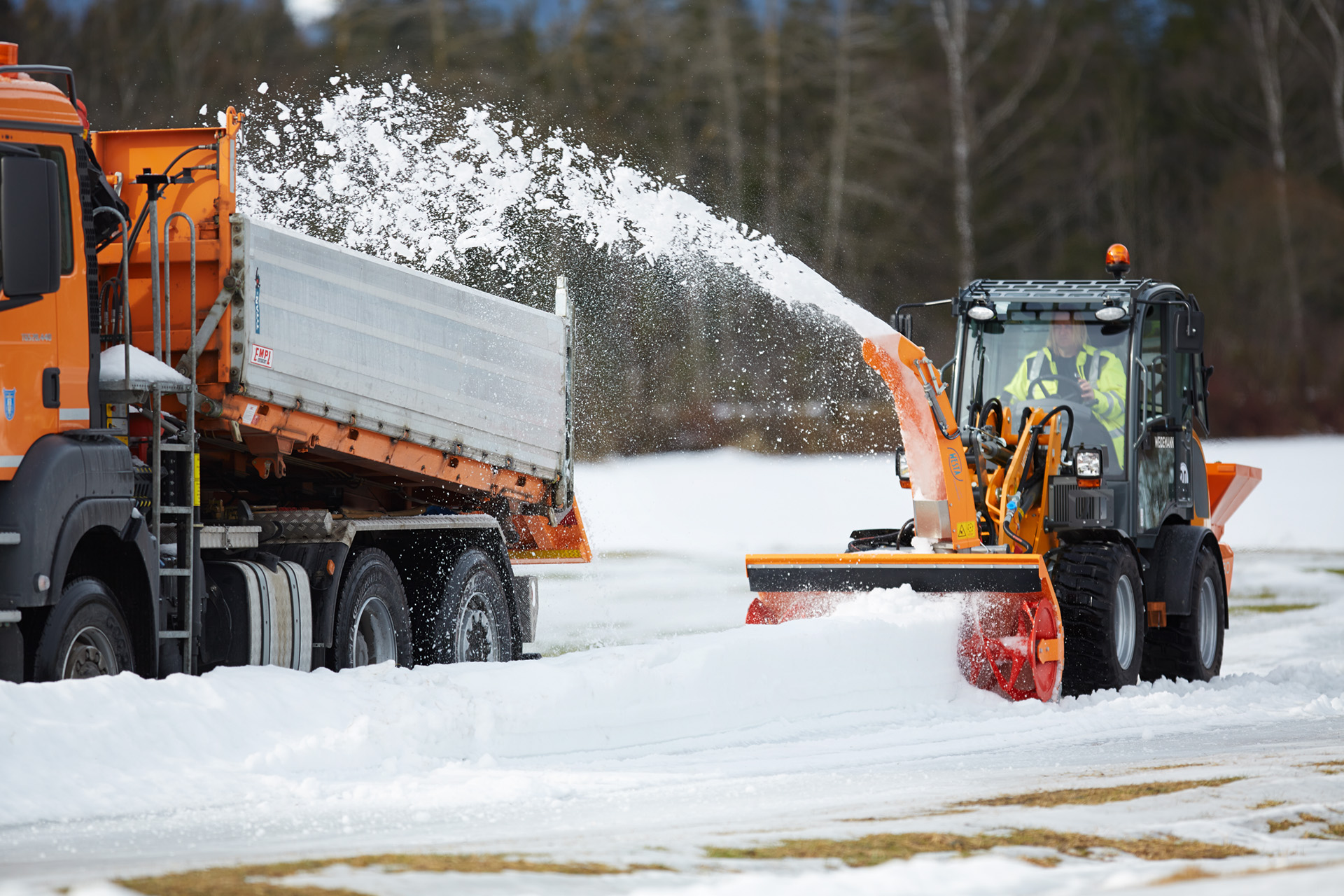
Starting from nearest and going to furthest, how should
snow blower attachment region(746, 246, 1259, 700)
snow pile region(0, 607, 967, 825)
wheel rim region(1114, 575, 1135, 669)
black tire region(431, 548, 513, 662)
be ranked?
snow pile region(0, 607, 967, 825) < snow blower attachment region(746, 246, 1259, 700) < wheel rim region(1114, 575, 1135, 669) < black tire region(431, 548, 513, 662)

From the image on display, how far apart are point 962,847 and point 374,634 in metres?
5.05

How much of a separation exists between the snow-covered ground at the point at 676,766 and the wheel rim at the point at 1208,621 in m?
0.34

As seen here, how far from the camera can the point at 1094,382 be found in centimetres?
1091

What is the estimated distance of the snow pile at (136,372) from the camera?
7.51 metres

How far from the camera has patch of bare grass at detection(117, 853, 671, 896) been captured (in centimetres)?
478

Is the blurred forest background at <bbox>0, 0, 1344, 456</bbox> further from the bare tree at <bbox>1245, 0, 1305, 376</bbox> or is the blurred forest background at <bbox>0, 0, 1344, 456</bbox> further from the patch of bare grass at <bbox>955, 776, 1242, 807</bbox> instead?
the patch of bare grass at <bbox>955, 776, 1242, 807</bbox>

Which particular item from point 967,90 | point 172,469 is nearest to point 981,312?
point 172,469

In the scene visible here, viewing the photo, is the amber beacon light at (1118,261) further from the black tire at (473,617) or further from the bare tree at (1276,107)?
the bare tree at (1276,107)

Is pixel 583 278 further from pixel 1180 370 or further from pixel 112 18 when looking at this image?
pixel 1180 370

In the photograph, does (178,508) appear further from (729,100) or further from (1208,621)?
(729,100)

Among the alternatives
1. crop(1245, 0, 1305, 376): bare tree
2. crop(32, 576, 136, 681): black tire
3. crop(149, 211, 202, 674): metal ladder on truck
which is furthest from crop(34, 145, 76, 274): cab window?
crop(1245, 0, 1305, 376): bare tree

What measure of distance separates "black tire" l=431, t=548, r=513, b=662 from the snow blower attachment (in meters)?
1.81

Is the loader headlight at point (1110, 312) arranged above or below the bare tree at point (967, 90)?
below

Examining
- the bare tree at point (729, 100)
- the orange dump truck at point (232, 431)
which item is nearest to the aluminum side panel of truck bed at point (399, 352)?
the orange dump truck at point (232, 431)
